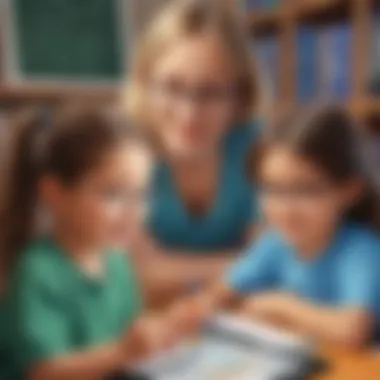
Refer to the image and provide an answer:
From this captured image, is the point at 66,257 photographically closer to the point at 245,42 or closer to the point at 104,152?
the point at 104,152

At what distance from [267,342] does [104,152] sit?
1.06 feet

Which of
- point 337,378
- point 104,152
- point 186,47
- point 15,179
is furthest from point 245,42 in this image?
point 337,378

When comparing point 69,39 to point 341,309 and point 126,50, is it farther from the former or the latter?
point 341,309

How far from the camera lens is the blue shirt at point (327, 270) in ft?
3.34

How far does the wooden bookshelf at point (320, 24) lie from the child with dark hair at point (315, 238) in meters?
0.04

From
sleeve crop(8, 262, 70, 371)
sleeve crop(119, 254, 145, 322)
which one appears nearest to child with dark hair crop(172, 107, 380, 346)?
sleeve crop(119, 254, 145, 322)

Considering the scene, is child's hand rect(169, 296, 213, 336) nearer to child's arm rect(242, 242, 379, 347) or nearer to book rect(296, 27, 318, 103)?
child's arm rect(242, 242, 379, 347)

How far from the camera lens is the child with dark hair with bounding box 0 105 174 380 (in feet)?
3.06

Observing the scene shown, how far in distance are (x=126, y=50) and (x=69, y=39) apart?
7 cm

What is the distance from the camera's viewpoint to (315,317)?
1.02 metres

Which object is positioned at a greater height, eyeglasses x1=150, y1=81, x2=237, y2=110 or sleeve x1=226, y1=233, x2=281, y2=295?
eyeglasses x1=150, y1=81, x2=237, y2=110

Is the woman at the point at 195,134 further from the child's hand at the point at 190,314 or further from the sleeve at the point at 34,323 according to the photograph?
the sleeve at the point at 34,323

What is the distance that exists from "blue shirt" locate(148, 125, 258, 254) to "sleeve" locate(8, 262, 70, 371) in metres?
0.17

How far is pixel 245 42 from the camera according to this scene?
101 centimetres
